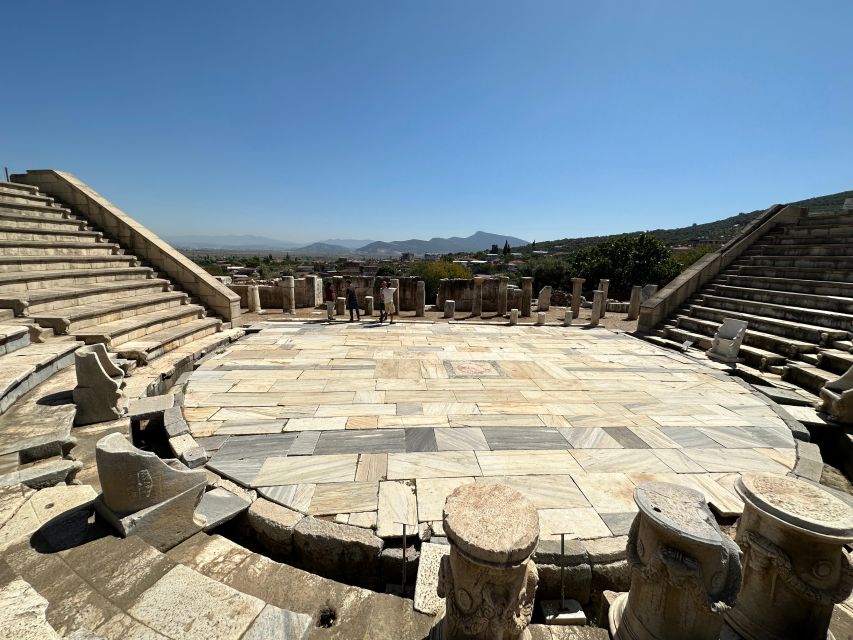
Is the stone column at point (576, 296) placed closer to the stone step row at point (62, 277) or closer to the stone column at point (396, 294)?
the stone column at point (396, 294)

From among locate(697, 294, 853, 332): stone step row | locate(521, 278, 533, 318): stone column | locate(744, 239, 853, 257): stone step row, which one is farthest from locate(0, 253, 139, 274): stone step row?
locate(744, 239, 853, 257): stone step row

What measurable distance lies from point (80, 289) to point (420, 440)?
905 centimetres

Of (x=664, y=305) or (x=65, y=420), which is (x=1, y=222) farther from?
(x=664, y=305)

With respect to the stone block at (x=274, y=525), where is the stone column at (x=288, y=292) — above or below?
above

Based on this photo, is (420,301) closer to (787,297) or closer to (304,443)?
(304,443)

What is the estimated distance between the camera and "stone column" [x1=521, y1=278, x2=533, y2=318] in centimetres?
1539

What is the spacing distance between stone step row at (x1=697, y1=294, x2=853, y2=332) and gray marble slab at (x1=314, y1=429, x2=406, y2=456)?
402 inches

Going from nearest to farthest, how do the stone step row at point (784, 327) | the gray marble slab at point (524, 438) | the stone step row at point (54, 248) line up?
1. the gray marble slab at point (524, 438)
2. the stone step row at point (784, 327)
3. the stone step row at point (54, 248)

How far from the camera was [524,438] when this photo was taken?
485 cm

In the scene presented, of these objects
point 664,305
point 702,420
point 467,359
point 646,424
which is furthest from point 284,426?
point 664,305

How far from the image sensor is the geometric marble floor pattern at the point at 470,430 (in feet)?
12.0

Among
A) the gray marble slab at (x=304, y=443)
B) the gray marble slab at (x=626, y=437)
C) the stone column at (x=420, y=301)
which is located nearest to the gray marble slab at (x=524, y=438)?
the gray marble slab at (x=626, y=437)

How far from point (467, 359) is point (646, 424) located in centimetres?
396

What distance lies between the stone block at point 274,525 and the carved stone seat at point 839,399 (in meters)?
7.77
